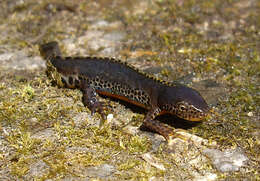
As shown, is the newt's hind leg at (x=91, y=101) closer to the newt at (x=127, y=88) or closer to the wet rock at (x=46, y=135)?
the newt at (x=127, y=88)

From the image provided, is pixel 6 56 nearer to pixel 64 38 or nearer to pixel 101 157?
pixel 64 38

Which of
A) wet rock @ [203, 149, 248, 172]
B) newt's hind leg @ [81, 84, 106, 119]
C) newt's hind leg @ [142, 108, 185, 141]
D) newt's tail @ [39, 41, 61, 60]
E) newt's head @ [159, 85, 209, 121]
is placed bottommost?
wet rock @ [203, 149, 248, 172]

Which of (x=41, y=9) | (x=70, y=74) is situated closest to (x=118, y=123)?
(x=70, y=74)

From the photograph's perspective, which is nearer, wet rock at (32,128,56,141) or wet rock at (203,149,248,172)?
wet rock at (203,149,248,172)

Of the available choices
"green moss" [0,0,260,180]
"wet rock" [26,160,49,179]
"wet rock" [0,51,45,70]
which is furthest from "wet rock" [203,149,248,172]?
"wet rock" [0,51,45,70]

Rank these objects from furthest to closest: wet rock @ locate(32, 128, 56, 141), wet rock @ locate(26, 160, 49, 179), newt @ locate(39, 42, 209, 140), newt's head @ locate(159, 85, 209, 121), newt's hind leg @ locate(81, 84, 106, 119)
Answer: newt's hind leg @ locate(81, 84, 106, 119), newt @ locate(39, 42, 209, 140), newt's head @ locate(159, 85, 209, 121), wet rock @ locate(32, 128, 56, 141), wet rock @ locate(26, 160, 49, 179)

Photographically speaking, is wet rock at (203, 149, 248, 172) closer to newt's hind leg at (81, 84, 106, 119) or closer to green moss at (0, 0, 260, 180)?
green moss at (0, 0, 260, 180)

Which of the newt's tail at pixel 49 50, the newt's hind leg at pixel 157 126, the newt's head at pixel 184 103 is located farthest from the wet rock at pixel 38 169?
the newt's tail at pixel 49 50

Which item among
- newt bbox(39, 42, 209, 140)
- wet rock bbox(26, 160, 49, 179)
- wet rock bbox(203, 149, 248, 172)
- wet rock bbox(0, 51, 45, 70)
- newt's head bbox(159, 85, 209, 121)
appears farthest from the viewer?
wet rock bbox(0, 51, 45, 70)
